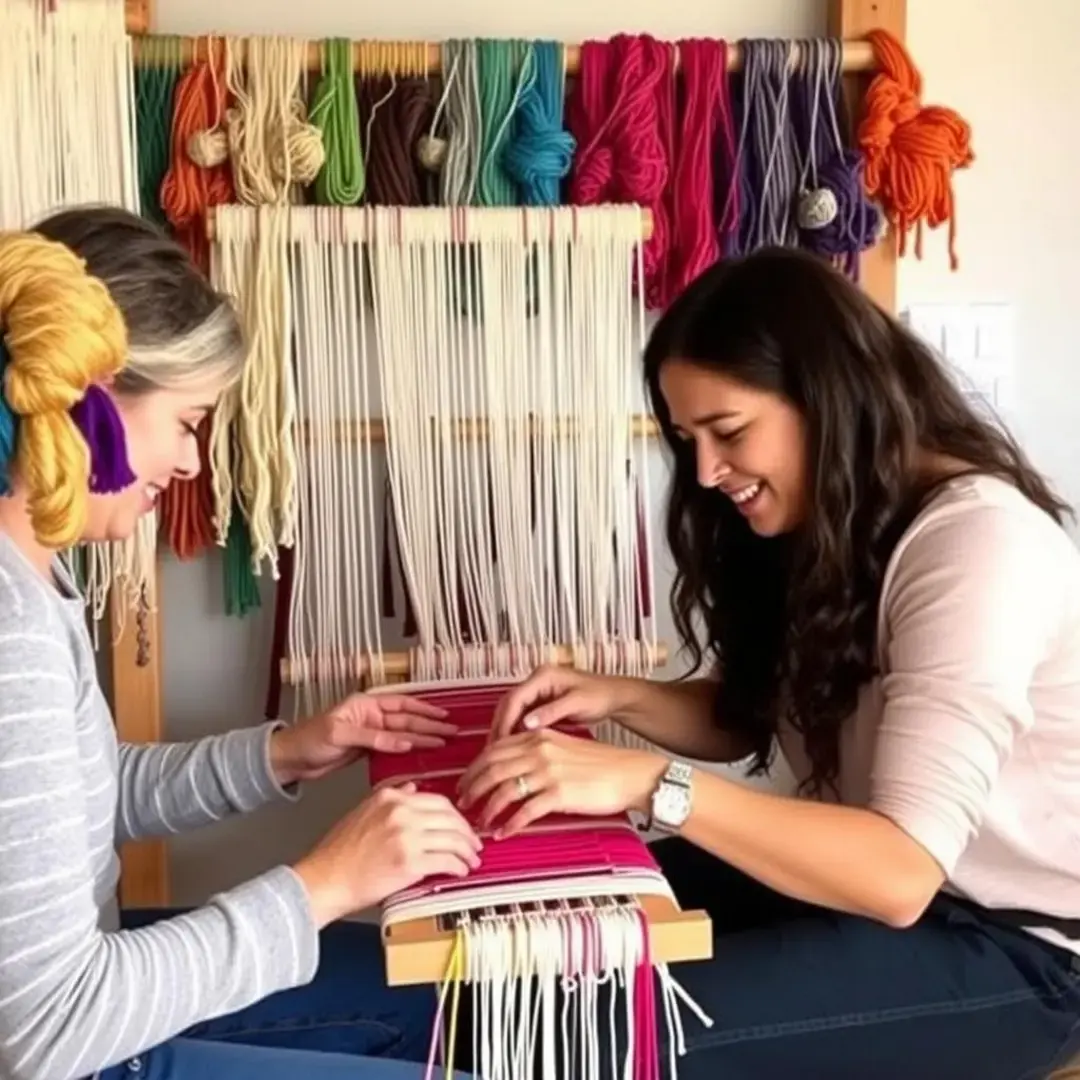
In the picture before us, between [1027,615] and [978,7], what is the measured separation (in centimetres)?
109

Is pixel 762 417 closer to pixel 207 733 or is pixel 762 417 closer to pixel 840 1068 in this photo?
pixel 840 1068

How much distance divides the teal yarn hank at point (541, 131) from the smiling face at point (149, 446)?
681 millimetres

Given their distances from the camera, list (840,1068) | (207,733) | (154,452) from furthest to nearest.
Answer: (207,733), (840,1068), (154,452)

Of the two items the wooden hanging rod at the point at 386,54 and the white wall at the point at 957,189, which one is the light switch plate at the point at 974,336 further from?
the wooden hanging rod at the point at 386,54

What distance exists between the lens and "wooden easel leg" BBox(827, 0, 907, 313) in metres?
1.85

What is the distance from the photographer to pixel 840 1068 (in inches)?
50.3

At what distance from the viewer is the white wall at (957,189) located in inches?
75.0

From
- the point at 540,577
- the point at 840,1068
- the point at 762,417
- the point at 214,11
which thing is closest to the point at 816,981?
the point at 840,1068

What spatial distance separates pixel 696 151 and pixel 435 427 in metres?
0.45

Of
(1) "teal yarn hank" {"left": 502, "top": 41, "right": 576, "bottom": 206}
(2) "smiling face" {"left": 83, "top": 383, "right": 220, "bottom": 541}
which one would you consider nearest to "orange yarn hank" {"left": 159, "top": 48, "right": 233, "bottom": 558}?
(1) "teal yarn hank" {"left": 502, "top": 41, "right": 576, "bottom": 206}

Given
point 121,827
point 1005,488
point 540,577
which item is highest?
point 1005,488

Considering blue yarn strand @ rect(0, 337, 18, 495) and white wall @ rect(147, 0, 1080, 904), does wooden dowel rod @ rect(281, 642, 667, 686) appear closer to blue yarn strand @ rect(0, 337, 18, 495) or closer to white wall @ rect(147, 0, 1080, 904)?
white wall @ rect(147, 0, 1080, 904)

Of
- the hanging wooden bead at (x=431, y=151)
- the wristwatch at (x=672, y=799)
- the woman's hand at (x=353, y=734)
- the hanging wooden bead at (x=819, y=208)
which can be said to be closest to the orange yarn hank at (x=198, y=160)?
the hanging wooden bead at (x=431, y=151)

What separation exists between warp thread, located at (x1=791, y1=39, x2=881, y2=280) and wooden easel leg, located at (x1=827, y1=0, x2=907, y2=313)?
35mm
